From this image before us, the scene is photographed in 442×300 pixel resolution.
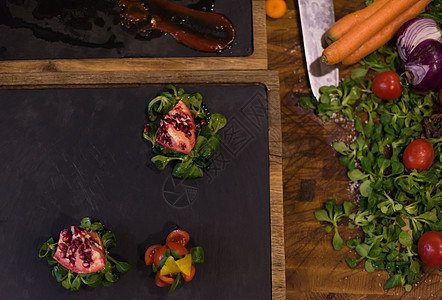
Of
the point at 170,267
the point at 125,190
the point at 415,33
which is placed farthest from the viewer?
the point at 415,33

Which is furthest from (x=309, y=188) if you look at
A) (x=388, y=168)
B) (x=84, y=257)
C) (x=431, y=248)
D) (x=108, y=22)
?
(x=108, y=22)

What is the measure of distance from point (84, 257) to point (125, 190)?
0.77 ft

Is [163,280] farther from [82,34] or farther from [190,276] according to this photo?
[82,34]

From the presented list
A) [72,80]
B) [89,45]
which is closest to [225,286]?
[72,80]

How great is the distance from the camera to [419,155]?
124 cm

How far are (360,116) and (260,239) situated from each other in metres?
0.57

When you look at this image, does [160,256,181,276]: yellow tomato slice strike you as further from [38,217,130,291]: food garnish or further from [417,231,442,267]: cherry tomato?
[417,231,442,267]: cherry tomato

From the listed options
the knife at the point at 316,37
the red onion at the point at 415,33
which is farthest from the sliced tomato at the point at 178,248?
the red onion at the point at 415,33

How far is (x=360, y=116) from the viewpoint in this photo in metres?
1.37

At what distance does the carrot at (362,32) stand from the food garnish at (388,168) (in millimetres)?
97

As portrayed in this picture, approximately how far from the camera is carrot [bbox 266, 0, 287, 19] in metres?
1.37

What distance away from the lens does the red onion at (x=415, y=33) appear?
1.27 meters

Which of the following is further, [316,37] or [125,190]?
[316,37]

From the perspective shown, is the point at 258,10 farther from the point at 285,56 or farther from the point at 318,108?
the point at 318,108
